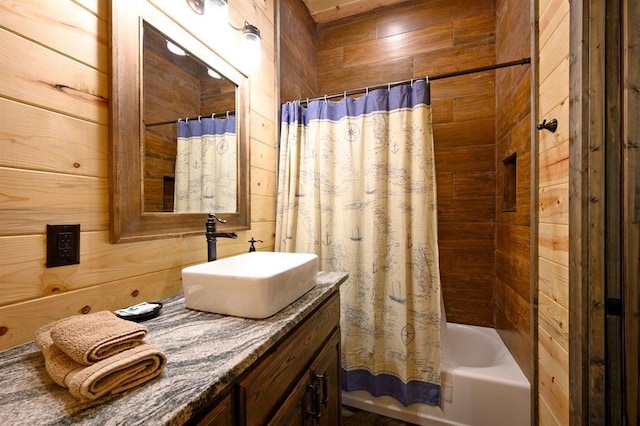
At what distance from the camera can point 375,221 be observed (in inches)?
63.6

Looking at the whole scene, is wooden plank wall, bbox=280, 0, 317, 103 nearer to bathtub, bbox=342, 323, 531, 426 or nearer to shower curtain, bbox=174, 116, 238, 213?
shower curtain, bbox=174, 116, 238, 213

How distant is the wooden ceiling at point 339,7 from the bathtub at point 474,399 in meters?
2.68

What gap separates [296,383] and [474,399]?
1185 mm

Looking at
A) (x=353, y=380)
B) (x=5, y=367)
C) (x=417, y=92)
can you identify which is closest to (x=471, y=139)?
(x=417, y=92)

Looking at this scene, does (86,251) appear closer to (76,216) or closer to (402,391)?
(76,216)

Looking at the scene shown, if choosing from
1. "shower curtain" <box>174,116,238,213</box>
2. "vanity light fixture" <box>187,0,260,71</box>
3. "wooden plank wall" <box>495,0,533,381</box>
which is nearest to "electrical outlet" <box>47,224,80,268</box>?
"shower curtain" <box>174,116,238,213</box>

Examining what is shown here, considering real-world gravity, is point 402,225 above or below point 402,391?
above

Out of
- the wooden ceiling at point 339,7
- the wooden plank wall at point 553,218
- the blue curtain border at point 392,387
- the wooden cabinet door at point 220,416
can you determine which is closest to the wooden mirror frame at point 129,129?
the wooden cabinet door at point 220,416

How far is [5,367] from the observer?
58 cm

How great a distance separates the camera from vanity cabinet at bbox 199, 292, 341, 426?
626 mm

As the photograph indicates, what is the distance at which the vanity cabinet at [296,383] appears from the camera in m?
0.63

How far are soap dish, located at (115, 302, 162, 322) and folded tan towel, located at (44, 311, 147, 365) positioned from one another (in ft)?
0.70

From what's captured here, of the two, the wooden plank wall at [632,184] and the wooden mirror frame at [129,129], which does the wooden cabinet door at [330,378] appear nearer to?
the wooden mirror frame at [129,129]

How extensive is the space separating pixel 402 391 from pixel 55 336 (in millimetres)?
1647
